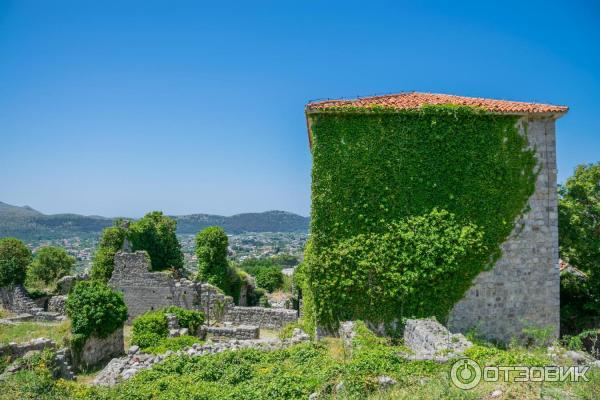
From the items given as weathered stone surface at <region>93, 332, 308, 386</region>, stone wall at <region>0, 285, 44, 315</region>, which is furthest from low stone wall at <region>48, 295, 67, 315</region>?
weathered stone surface at <region>93, 332, 308, 386</region>

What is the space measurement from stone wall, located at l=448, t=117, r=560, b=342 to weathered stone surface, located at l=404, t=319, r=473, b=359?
68.8 inches

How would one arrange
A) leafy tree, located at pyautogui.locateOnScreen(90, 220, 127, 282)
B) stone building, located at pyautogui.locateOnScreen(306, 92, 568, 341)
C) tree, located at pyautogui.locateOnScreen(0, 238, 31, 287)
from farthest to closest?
tree, located at pyautogui.locateOnScreen(0, 238, 31, 287), leafy tree, located at pyautogui.locateOnScreen(90, 220, 127, 282), stone building, located at pyautogui.locateOnScreen(306, 92, 568, 341)

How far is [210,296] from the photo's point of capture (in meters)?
20.3

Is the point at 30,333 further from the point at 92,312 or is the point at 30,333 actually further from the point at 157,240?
the point at 157,240

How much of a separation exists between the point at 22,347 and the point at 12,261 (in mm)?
15449

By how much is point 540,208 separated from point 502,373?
7607 mm

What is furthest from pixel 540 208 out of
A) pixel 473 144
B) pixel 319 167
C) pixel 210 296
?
pixel 210 296

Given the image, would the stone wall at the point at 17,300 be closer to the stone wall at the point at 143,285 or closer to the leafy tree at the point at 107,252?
the leafy tree at the point at 107,252

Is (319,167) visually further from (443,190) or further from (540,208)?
(540,208)

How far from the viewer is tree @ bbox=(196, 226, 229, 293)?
22812 mm

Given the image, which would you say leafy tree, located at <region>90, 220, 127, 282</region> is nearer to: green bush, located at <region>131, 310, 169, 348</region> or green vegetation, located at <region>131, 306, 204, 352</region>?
green vegetation, located at <region>131, 306, 204, 352</region>

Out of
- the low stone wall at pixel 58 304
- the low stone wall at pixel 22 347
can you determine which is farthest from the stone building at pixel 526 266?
the low stone wall at pixel 58 304

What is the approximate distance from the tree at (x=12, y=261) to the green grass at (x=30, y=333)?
24.8 feet

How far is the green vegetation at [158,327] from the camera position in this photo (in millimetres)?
13339
